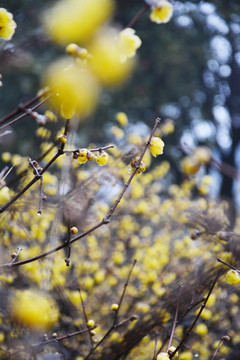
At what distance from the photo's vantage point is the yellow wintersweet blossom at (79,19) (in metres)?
0.76

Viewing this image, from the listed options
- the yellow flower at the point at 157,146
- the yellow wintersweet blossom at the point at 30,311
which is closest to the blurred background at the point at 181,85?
the yellow wintersweet blossom at the point at 30,311

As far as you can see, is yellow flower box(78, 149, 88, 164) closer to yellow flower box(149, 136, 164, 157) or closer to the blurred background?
yellow flower box(149, 136, 164, 157)

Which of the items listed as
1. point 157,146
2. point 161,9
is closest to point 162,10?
point 161,9

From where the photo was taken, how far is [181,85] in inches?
336

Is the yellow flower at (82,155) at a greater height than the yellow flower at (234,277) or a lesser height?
greater

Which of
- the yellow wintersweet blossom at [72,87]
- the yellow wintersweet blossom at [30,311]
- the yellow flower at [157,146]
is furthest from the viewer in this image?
the yellow wintersweet blossom at [30,311]

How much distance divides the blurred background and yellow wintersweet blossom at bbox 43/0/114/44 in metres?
5.34

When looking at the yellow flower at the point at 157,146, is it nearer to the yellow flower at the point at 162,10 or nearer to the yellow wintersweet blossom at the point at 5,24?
the yellow flower at the point at 162,10

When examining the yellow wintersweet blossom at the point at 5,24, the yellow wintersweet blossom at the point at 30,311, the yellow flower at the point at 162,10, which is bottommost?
the yellow wintersweet blossom at the point at 30,311

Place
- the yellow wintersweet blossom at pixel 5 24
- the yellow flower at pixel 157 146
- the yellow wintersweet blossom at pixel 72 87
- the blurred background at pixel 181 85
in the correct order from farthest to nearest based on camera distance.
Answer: the blurred background at pixel 181 85, the yellow flower at pixel 157 146, the yellow wintersweet blossom at pixel 5 24, the yellow wintersweet blossom at pixel 72 87

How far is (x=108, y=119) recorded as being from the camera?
761cm

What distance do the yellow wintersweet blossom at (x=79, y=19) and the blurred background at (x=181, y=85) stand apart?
5336 mm

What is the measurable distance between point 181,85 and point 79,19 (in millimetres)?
8256

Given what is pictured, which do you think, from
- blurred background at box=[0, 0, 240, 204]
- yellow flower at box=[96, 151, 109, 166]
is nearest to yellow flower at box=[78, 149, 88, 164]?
yellow flower at box=[96, 151, 109, 166]
